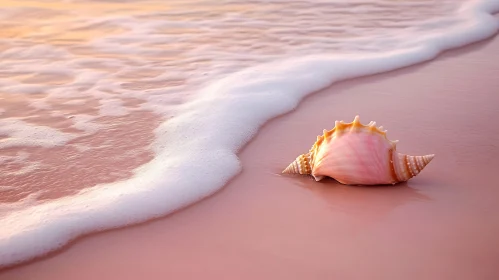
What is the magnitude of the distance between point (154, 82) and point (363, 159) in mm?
2105

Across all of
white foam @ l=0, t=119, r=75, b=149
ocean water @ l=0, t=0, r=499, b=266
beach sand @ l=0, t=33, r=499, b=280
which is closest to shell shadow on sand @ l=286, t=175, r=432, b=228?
beach sand @ l=0, t=33, r=499, b=280

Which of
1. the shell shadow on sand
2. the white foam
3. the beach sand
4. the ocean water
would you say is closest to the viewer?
the beach sand

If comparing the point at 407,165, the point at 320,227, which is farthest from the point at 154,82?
the point at 320,227

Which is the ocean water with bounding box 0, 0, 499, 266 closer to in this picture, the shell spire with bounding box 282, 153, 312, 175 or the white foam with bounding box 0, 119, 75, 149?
the white foam with bounding box 0, 119, 75, 149

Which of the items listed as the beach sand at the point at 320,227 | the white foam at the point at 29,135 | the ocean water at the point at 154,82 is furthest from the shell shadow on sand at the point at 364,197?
the white foam at the point at 29,135

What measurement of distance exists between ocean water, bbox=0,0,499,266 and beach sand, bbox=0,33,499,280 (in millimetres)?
162

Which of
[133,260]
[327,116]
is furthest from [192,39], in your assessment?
[133,260]

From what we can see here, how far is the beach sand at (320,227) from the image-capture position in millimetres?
2346

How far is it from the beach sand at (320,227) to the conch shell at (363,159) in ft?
0.19

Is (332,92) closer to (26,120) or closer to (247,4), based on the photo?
(26,120)

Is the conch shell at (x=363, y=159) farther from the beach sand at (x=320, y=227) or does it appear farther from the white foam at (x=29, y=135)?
the white foam at (x=29, y=135)

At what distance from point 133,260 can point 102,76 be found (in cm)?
257

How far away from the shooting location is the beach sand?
2346 millimetres

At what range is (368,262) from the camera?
93.2 inches
